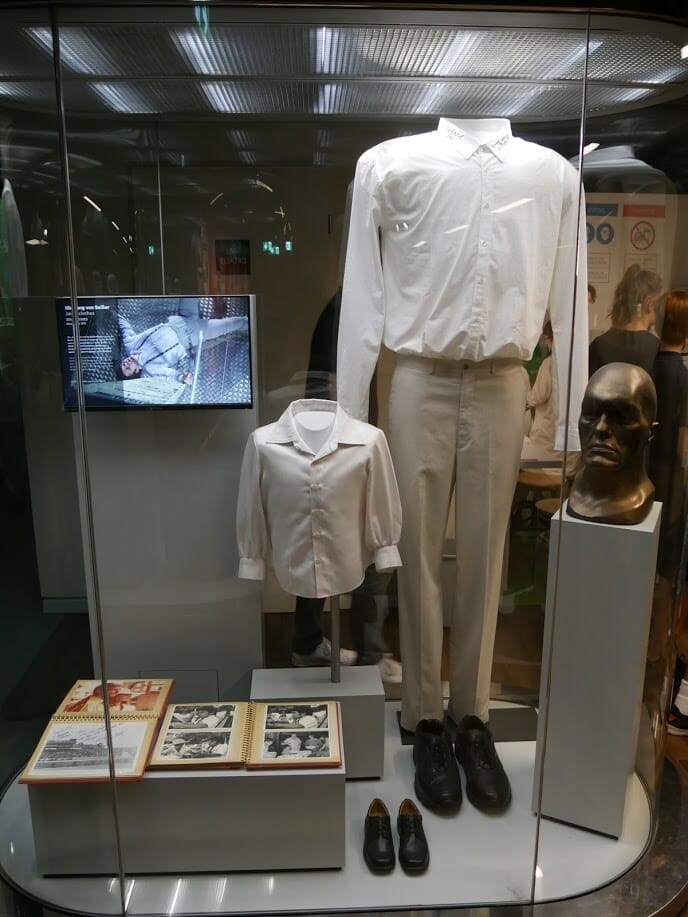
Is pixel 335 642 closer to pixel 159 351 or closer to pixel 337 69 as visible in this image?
pixel 159 351

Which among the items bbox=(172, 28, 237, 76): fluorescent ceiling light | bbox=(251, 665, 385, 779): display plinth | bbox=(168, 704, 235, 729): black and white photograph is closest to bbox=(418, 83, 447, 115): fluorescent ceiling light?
bbox=(172, 28, 237, 76): fluorescent ceiling light

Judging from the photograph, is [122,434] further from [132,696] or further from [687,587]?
[687,587]

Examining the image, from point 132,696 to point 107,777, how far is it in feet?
0.86

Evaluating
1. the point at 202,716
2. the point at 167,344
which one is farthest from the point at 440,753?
the point at 167,344

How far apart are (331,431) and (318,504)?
207mm

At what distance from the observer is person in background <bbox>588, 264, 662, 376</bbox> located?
1950 mm

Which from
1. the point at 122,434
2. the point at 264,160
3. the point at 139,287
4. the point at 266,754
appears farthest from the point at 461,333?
the point at 266,754

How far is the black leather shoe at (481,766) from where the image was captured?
211 cm

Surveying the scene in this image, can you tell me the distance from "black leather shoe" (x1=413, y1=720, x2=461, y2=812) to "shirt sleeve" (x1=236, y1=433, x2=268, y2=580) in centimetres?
73

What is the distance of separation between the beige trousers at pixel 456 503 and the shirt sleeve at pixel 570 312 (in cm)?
13

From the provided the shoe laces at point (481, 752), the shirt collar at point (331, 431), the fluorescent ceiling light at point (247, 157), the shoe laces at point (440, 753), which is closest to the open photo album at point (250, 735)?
the shoe laces at point (440, 753)

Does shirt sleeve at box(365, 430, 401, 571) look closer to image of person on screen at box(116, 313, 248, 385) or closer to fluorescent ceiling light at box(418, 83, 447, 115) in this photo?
image of person on screen at box(116, 313, 248, 385)

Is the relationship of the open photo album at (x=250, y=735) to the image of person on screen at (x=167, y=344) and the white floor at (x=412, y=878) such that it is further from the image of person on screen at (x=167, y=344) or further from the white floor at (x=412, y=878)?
the image of person on screen at (x=167, y=344)

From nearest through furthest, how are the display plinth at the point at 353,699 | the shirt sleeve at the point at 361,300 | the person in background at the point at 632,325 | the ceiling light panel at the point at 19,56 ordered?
the ceiling light panel at the point at 19,56 → the person in background at the point at 632,325 → the shirt sleeve at the point at 361,300 → the display plinth at the point at 353,699
